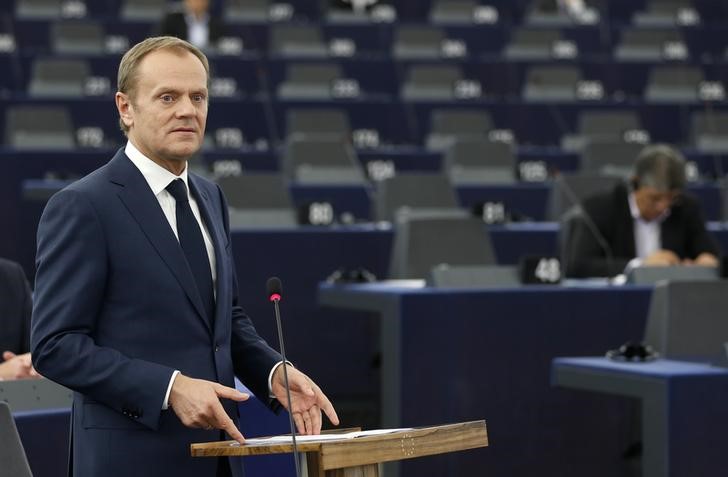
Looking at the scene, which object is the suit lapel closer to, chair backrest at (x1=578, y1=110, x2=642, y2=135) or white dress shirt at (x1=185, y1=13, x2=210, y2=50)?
chair backrest at (x1=578, y1=110, x2=642, y2=135)

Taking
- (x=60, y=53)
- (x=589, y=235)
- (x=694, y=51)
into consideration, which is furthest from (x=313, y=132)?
(x=694, y=51)

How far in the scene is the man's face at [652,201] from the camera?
5.95 metres

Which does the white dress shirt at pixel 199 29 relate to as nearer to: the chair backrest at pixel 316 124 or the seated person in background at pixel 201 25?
the seated person in background at pixel 201 25

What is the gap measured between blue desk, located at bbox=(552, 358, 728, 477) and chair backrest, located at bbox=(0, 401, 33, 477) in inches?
73.0

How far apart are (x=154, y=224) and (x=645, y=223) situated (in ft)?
13.9

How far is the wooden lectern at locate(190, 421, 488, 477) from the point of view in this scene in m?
1.99

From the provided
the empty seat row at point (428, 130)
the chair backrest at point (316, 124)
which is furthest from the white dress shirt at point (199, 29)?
the chair backrest at point (316, 124)

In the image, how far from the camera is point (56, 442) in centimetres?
296

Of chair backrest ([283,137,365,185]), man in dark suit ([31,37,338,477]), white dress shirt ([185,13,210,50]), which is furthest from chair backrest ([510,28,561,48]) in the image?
man in dark suit ([31,37,338,477])

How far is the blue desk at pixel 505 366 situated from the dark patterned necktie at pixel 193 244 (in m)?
2.35

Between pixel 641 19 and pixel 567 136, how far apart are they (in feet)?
11.3

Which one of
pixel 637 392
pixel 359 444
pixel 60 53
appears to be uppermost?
pixel 60 53

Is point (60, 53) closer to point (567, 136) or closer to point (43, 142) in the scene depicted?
point (43, 142)

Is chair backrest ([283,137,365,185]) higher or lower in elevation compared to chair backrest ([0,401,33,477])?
higher
